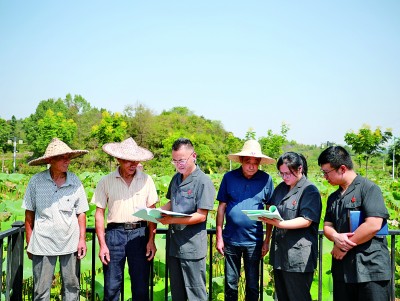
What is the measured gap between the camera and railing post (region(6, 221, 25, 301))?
3574 millimetres

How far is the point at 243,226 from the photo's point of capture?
133 inches

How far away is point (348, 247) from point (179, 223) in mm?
1276

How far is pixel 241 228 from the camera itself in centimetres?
339

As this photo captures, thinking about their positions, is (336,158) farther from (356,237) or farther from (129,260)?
(129,260)

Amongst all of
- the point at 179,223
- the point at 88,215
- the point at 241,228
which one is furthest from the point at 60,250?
the point at 88,215

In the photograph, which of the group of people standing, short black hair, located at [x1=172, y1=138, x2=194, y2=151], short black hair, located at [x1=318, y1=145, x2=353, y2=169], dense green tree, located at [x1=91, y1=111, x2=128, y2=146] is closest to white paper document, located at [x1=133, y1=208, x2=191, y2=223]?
the group of people standing

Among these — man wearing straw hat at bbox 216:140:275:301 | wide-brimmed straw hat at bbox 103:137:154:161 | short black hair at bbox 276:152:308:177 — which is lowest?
man wearing straw hat at bbox 216:140:275:301

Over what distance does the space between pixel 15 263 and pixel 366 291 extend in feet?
9.65

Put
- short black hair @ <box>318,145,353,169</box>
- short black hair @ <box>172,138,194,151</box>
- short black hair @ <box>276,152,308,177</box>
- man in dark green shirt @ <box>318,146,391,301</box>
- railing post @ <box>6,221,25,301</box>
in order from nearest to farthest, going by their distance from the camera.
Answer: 1. man in dark green shirt @ <box>318,146,391,301</box>
2. short black hair @ <box>318,145,353,169</box>
3. short black hair @ <box>276,152,308,177</box>
4. short black hair @ <box>172,138,194,151</box>
5. railing post @ <box>6,221,25,301</box>

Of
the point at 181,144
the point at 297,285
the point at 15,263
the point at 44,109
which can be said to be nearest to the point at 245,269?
the point at 297,285

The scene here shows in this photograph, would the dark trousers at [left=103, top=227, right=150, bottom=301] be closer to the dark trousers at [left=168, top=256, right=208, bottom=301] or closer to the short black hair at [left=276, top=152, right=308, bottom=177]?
the dark trousers at [left=168, top=256, right=208, bottom=301]

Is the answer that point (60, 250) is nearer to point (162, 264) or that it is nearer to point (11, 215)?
point (162, 264)

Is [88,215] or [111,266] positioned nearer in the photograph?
[111,266]

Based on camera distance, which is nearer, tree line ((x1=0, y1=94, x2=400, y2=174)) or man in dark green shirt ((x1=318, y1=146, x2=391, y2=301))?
man in dark green shirt ((x1=318, y1=146, x2=391, y2=301))
